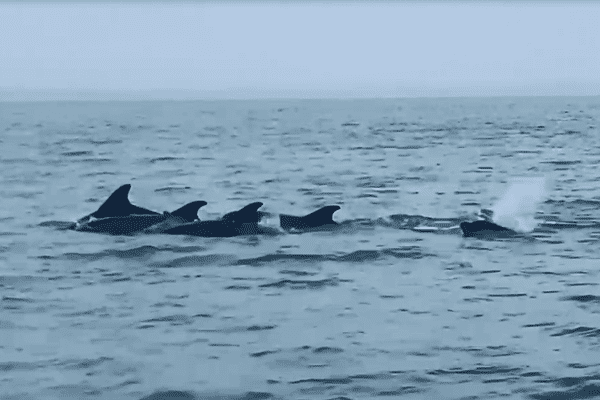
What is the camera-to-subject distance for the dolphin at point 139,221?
82.6 feet

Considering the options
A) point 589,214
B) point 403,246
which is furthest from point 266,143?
point 403,246

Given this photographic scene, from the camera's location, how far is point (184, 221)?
83.7ft

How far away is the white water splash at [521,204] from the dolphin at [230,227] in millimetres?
5065

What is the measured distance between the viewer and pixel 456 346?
15.0 metres

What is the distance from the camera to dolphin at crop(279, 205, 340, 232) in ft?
84.6

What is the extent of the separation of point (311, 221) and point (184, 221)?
245 centimetres

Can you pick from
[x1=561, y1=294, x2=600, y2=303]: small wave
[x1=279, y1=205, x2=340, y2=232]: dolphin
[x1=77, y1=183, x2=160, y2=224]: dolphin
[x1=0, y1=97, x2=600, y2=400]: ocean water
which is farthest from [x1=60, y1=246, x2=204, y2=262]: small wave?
[x1=561, y1=294, x2=600, y2=303]: small wave

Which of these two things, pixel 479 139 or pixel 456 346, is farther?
pixel 479 139

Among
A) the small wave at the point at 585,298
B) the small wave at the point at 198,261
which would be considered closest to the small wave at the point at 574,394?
the small wave at the point at 585,298

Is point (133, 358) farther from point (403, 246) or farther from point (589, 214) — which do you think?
point (589, 214)

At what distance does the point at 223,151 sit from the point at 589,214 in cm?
3602

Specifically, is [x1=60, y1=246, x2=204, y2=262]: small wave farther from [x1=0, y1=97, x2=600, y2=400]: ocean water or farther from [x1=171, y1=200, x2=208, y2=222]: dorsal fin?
[x1=171, y1=200, x2=208, y2=222]: dorsal fin

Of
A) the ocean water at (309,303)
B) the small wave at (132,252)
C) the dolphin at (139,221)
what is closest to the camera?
the ocean water at (309,303)

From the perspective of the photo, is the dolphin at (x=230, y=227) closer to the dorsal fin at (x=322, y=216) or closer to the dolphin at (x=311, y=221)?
the dolphin at (x=311, y=221)
